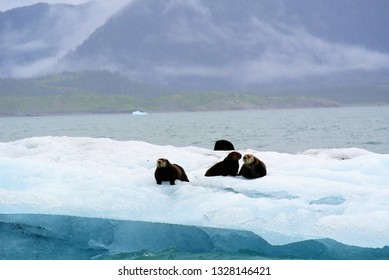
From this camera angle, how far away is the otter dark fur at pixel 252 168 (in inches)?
498

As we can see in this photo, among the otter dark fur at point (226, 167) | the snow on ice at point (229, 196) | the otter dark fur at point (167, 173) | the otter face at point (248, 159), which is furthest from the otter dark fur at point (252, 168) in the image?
the otter dark fur at point (167, 173)

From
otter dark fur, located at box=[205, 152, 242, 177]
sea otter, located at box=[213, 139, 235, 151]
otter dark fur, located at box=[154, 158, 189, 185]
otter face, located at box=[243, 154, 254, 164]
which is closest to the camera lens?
otter dark fur, located at box=[154, 158, 189, 185]

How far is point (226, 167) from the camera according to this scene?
13031 millimetres

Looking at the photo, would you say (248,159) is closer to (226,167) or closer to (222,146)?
(226,167)

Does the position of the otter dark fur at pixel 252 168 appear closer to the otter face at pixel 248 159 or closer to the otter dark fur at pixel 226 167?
the otter face at pixel 248 159

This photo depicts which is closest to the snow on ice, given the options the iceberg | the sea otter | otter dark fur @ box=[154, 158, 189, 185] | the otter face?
the iceberg

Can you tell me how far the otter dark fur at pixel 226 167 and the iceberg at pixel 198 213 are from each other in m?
0.26

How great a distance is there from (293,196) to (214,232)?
183 cm

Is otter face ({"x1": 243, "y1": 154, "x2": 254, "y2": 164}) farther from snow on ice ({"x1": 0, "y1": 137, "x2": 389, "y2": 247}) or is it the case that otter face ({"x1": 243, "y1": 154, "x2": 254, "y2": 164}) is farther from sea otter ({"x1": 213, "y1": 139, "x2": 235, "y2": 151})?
sea otter ({"x1": 213, "y1": 139, "x2": 235, "y2": 151})

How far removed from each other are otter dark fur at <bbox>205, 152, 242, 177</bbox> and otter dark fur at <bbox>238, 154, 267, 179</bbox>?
349mm

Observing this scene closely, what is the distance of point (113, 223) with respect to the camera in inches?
417

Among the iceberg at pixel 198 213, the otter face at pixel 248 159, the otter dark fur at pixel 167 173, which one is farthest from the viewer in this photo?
the otter face at pixel 248 159

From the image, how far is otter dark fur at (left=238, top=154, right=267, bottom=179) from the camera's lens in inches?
498
